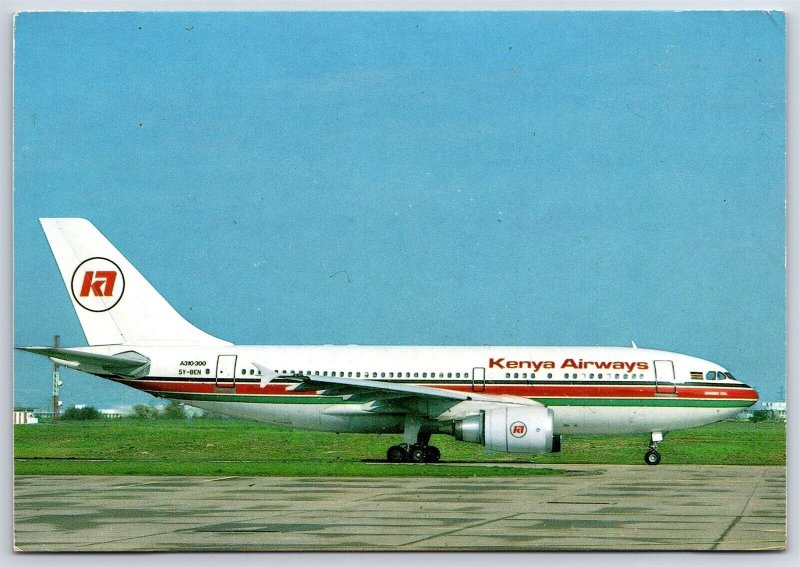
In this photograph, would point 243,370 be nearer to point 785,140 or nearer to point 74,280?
point 74,280

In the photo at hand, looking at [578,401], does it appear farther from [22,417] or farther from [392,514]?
[22,417]

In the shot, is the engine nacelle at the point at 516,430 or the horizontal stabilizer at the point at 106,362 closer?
the engine nacelle at the point at 516,430

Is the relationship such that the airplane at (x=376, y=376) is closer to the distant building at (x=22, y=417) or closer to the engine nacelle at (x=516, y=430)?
the distant building at (x=22, y=417)

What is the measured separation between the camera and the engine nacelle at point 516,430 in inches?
1007

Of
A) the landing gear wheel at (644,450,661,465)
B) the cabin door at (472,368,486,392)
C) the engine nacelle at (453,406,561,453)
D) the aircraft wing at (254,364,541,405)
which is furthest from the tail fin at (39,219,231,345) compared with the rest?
the landing gear wheel at (644,450,661,465)

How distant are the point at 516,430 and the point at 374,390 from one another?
3.65 m

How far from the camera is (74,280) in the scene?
29.6 meters

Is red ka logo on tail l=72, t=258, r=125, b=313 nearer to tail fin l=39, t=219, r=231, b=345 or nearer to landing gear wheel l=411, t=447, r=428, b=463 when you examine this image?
tail fin l=39, t=219, r=231, b=345

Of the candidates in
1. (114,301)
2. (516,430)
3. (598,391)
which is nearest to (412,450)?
(516,430)

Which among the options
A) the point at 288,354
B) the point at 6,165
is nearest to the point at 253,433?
the point at 288,354

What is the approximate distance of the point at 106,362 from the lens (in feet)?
96.1

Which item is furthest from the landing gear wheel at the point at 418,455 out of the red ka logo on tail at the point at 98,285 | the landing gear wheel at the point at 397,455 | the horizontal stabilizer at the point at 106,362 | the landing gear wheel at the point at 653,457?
the red ka logo on tail at the point at 98,285

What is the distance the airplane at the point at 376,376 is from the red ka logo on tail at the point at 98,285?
3cm

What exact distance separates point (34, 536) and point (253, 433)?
73.8 ft
